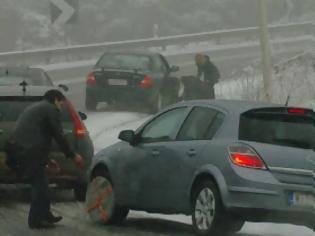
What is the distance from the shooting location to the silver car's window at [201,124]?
10.7 meters

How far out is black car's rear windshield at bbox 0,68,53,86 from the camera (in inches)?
826

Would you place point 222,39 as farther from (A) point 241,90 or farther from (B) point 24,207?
(B) point 24,207

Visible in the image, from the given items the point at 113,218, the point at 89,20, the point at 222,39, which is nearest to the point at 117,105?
the point at 113,218

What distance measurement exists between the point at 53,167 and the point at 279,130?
3.66m

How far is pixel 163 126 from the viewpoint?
1159cm

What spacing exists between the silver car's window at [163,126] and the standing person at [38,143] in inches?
37.2

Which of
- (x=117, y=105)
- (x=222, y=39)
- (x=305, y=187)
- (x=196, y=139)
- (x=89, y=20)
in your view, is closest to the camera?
(x=305, y=187)

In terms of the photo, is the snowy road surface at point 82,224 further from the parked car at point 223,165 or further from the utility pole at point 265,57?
the utility pole at point 265,57

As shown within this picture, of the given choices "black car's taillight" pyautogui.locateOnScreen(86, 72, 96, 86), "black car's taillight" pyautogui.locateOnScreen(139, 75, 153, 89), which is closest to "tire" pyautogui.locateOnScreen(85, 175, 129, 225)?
"black car's taillight" pyautogui.locateOnScreen(139, 75, 153, 89)

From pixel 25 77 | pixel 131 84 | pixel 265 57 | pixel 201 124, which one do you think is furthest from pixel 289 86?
pixel 201 124

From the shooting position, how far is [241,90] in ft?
89.0

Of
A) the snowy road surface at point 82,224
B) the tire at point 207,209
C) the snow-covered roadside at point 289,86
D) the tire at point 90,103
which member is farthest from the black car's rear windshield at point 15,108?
the tire at point 90,103

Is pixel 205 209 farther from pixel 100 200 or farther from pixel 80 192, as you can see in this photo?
pixel 80 192

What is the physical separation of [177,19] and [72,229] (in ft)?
133
